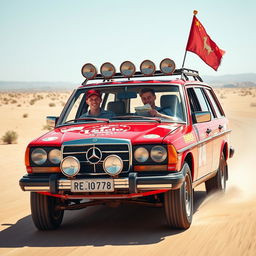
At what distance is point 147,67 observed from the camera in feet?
25.9

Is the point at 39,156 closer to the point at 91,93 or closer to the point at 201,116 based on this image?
the point at 91,93

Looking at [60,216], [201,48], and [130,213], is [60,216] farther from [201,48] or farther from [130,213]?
[201,48]

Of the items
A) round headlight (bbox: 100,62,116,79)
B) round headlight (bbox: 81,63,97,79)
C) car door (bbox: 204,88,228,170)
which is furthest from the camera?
car door (bbox: 204,88,228,170)

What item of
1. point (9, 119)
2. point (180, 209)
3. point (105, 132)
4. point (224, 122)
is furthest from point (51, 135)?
point (9, 119)

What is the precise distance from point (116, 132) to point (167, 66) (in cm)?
184

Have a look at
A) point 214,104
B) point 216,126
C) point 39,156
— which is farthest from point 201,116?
point 214,104

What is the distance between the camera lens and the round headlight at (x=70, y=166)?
19.9 ft

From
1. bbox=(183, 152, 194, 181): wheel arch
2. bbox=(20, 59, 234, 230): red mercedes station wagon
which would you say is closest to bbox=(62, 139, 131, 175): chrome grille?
bbox=(20, 59, 234, 230): red mercedes station wagon

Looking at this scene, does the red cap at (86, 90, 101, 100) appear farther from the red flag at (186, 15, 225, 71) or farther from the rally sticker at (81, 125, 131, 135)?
the red flag at (186, 15, 225, 71)

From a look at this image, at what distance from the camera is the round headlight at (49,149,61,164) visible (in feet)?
20.5

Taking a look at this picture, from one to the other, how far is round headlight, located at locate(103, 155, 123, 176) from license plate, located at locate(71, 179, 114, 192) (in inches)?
4.1

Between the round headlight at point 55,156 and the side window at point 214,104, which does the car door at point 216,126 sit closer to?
the side window at point 214,104

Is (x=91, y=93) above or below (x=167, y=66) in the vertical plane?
below

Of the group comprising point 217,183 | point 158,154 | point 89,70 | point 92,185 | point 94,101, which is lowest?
point 217,183
